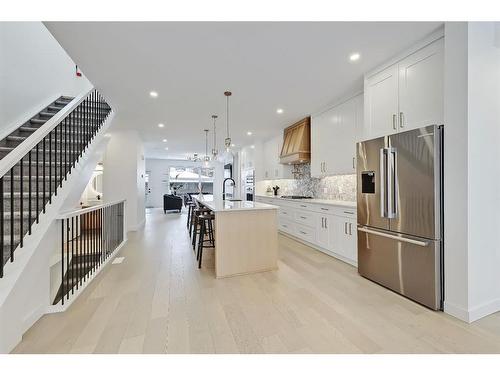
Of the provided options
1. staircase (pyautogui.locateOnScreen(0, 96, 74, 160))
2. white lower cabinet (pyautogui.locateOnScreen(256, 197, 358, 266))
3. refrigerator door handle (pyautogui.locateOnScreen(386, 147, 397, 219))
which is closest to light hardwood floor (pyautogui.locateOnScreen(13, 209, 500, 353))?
white lower cabinet (pyautogui.locateOnScreen(256, 197, 358, 266))

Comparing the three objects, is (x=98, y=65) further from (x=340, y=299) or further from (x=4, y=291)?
(x=340, y=299)

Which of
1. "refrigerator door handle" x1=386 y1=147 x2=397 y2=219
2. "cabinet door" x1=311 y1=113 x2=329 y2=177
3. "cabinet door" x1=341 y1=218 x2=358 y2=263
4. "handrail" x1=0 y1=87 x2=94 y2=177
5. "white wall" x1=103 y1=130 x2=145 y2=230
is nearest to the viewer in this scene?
"handrail" x1=0 y1=87 x2=94 y2=177

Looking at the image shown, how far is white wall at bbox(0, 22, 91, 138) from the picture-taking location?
3.01 meters

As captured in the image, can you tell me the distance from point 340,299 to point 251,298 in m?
0.92

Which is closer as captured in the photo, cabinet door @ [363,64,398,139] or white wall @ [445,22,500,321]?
white wall @ [445,22,500,321]

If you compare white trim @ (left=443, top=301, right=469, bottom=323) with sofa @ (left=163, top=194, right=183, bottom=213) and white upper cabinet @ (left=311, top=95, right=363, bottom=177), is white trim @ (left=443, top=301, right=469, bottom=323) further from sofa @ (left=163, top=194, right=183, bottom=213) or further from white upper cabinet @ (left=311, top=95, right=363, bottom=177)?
sofa @ (left=163, top=194, right=183, bottom=213)

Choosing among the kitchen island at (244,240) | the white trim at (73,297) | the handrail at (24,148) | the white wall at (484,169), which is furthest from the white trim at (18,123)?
the white wall at (484,169)

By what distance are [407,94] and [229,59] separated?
204cm

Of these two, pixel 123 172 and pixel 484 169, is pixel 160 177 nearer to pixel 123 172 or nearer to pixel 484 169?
pixel 123 172

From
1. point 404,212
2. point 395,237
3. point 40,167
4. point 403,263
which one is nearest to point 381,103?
point 404,212

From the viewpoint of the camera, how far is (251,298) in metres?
2.35

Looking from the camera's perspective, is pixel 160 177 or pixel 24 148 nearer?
pixel 24 148

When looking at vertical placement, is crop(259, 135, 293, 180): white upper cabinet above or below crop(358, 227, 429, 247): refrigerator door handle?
above

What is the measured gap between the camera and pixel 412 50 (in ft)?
7.81
